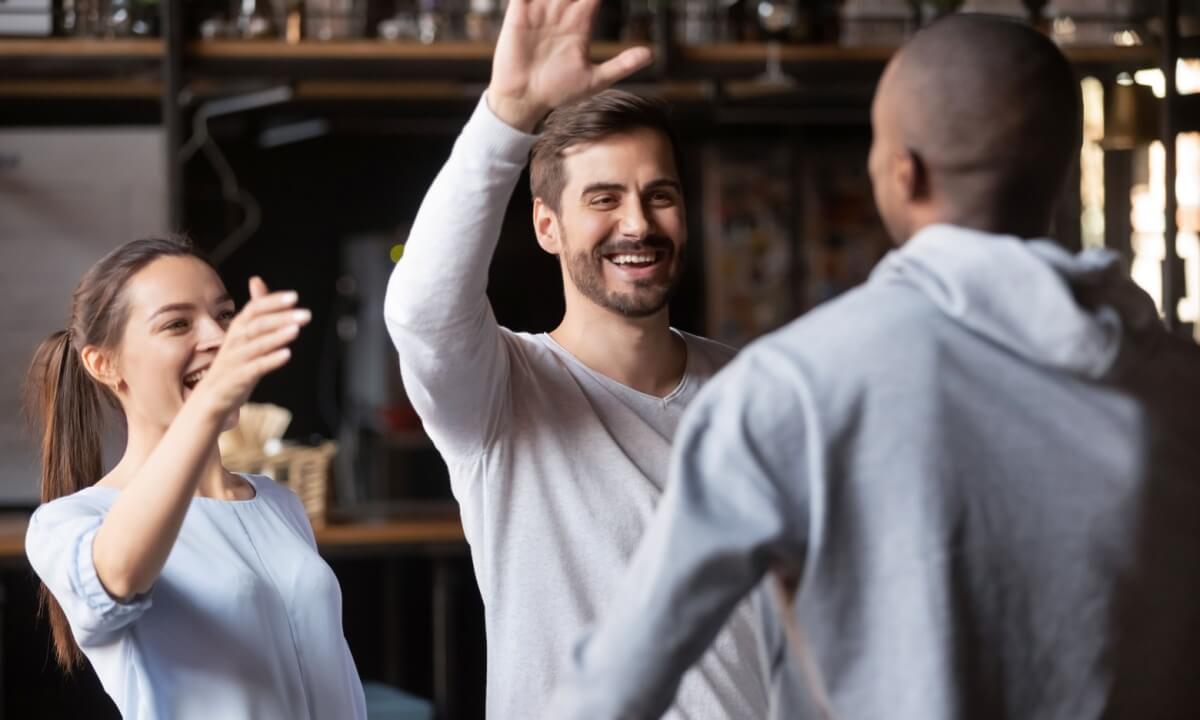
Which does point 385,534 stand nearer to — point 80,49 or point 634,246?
point 80,49

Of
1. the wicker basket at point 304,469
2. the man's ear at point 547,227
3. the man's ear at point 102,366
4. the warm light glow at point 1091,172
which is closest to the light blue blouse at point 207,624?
the man's ear at point 102,366

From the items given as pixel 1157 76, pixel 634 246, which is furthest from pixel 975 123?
pixel 1157 76

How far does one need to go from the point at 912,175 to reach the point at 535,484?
0.67 m

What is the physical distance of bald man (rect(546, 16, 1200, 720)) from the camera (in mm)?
961

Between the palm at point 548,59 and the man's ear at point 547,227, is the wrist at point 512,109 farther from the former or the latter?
the man's ear at point 547,227

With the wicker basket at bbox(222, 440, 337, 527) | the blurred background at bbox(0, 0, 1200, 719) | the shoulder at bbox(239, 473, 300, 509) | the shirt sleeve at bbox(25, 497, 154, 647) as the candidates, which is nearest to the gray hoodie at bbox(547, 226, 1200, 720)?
the shirt sleeve at bbox(25, 497, 154, 647)

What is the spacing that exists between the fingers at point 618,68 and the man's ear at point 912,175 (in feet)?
1.18

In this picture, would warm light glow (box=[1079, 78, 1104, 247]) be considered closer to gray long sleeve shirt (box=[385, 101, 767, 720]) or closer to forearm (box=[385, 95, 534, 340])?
gray long sleeve shirt (box=[385, 101, 767, 720])

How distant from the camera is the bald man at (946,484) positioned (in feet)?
3.15

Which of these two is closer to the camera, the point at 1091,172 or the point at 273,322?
the point at 273,322

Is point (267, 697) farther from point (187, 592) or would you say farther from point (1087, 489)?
point (1087, 489)

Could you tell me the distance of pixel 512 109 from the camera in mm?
1332

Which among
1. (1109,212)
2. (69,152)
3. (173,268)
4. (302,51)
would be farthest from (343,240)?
(173,268)

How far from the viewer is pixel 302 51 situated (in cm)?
356
